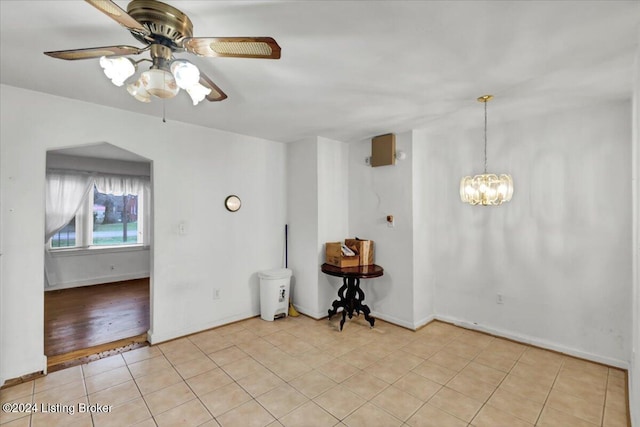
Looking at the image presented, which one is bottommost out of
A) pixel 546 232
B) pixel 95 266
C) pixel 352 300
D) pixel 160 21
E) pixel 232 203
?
pixel 352 300

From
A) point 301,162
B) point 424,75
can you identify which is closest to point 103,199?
point 301,162

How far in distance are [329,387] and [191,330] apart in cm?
188

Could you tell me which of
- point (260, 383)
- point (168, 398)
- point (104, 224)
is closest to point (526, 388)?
point (260, 383)

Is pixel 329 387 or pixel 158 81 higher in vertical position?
pixel 158 81

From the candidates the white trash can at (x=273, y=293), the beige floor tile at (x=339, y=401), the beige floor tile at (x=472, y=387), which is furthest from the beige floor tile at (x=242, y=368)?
the beige floor tile at (x=472, y=387)

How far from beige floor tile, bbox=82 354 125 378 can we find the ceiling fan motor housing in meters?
2.80

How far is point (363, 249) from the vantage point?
391 centimetres

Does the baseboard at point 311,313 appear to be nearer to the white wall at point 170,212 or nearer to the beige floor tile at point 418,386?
the white wall at point 170,212

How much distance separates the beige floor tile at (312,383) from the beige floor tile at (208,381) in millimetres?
578

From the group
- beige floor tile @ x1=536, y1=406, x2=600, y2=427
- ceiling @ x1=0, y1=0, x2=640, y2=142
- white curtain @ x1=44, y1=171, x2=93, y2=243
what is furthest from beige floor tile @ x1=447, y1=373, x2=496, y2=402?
white curtain @ x1=44, y1=171, x2=93, y2=243

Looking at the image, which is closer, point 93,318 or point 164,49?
point 164,49

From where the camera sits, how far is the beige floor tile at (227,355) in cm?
288

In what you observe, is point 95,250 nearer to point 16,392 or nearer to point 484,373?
point 16,392

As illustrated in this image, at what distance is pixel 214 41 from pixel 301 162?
2.90m
